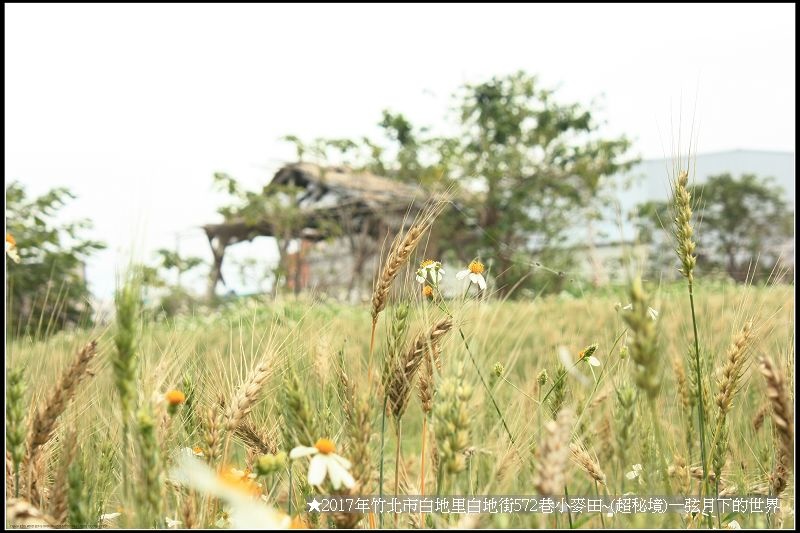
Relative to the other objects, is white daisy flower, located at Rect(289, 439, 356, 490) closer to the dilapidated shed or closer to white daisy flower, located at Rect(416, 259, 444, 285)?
white daisy flower, located at Rect(416, 259, 444, 285)

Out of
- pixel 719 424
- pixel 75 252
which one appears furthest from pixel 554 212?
pixel 719 424

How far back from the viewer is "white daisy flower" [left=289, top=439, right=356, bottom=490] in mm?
960

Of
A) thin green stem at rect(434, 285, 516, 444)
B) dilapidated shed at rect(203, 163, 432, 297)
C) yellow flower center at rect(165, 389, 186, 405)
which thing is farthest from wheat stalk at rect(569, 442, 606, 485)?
dilapidated shed at rect(203, 163, 432, 297)

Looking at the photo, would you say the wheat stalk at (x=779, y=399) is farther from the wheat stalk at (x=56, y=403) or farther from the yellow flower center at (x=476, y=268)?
the wheat stalk at (x=56, y=403)

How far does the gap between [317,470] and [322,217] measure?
16.8 meters

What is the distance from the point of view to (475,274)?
1.74 m

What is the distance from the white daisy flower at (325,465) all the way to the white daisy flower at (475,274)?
68cm

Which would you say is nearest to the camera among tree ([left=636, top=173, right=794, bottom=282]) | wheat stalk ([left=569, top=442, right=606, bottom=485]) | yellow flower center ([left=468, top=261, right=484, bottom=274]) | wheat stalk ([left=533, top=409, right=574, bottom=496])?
wheat stalk ([left=533, top=409, right=574, bottom=496])

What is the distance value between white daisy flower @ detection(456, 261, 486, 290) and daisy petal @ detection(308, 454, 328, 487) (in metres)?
0.71

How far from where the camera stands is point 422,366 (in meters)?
1.32

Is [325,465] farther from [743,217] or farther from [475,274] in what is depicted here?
[743,217]

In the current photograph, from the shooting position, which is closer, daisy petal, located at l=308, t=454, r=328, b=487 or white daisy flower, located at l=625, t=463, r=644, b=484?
daisy petal, located at l=308, t=454, r=328, b=487

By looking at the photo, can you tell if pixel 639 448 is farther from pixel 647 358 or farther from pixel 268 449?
pixel 268 449

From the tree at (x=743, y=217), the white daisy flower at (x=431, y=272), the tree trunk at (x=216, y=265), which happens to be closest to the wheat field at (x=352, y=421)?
the white daisy flower at (x=431, y=272)
